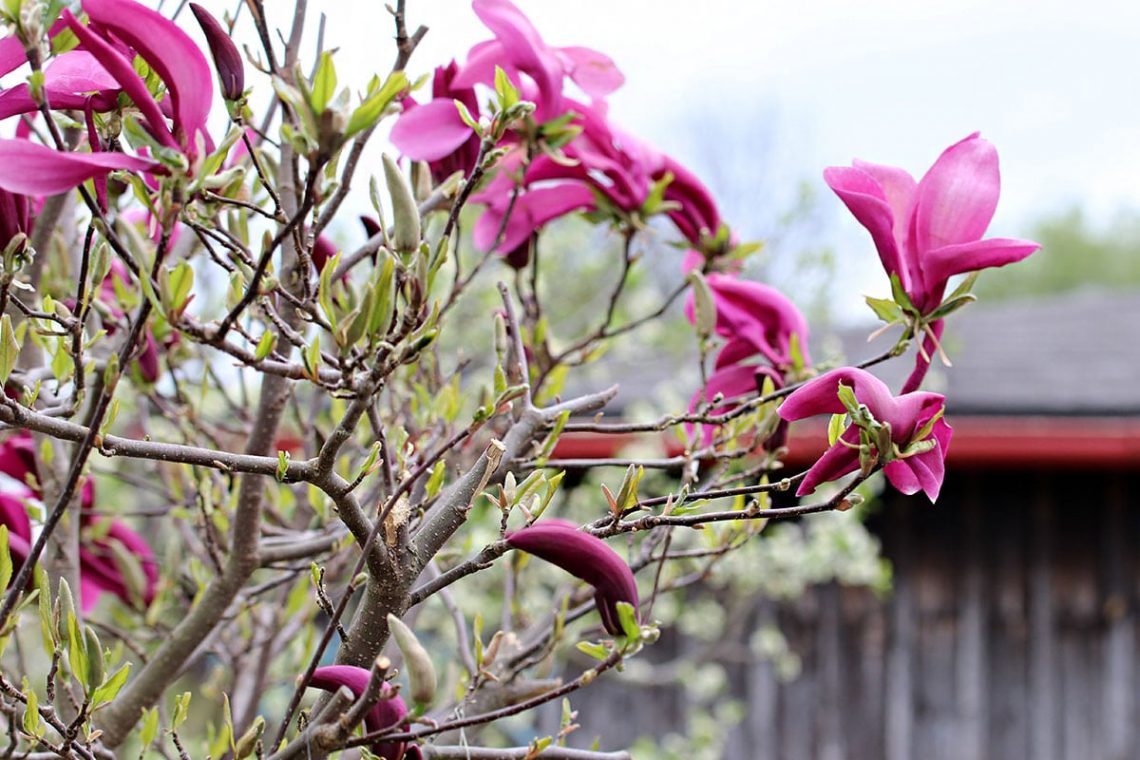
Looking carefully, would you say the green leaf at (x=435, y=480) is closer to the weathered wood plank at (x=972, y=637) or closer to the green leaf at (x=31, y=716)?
the green leaf at (x=31, y=716)

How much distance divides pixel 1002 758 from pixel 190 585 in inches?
150

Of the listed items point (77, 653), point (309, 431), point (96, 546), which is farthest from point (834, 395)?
point (96, 546)

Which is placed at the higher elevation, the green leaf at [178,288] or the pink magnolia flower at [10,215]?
the pink magnolia flower at [10,215]

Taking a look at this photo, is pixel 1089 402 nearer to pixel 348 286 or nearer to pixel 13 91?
pixel 348 286

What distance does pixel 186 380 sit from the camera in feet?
4.53

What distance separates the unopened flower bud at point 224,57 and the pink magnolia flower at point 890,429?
396mm

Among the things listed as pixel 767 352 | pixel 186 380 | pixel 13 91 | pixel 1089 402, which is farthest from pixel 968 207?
pixel 1089 402

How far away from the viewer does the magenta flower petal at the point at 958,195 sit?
0.76 meters

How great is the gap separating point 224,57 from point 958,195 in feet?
1.59

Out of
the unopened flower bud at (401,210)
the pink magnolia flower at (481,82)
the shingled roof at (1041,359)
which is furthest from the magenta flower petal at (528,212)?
the shingled roof at (1041,359)

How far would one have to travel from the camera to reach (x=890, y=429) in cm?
67

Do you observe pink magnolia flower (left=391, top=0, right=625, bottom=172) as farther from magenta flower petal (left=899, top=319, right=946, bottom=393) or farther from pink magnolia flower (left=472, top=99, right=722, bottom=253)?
magenta flower petal (left=899, top=319, right=946, bottom=393)

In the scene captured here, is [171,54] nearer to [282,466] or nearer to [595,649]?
[282,466]

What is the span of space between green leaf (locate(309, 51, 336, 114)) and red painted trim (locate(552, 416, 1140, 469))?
2.94m
